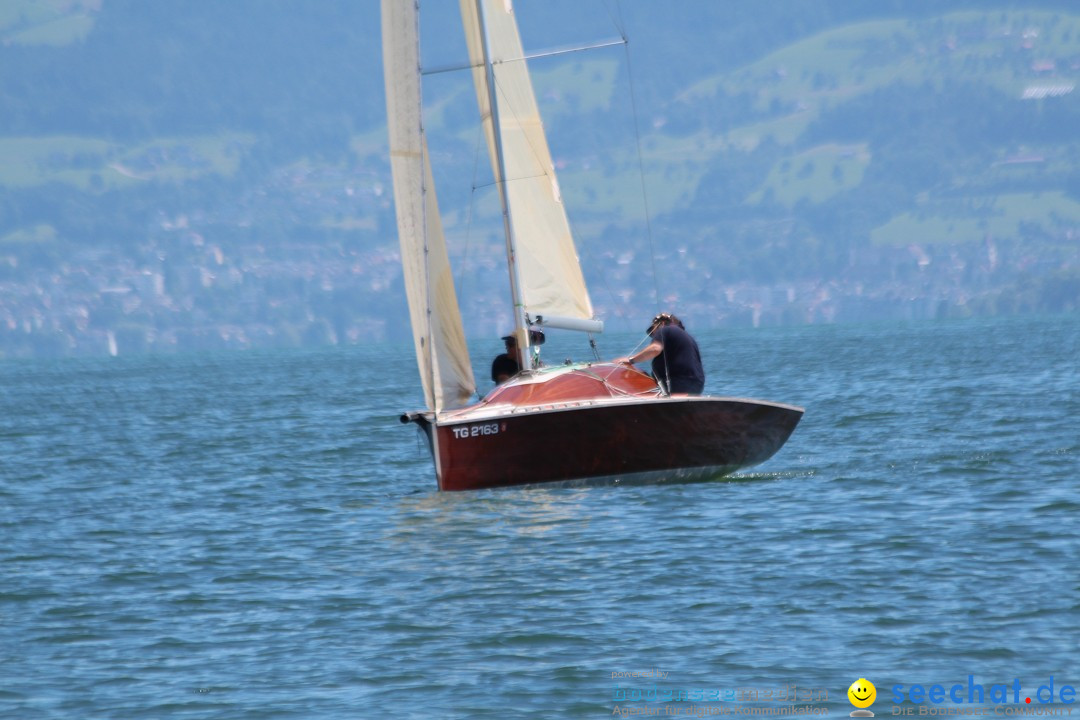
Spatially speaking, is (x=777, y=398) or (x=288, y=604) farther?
(x=777, y=398)

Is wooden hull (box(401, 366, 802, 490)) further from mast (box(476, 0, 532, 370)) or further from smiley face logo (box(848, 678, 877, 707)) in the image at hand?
smiley face logo (box(848, 678, 877, 707))

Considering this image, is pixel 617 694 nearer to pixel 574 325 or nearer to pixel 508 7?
pixel 574 325

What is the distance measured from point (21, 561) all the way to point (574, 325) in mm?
7772

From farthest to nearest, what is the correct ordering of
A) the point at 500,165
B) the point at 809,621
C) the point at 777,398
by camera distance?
the point at 777,398 → the point at 500,165 → the point at 809,621

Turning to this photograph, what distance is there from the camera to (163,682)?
559 inches

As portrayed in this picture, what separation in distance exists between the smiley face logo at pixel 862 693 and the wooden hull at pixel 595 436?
9.37 meters

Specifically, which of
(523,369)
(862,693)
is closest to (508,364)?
(523,369)

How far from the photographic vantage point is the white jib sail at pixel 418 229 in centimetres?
2403

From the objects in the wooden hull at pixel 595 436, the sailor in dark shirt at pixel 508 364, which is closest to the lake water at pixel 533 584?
the wooden hull at pixel 595 436

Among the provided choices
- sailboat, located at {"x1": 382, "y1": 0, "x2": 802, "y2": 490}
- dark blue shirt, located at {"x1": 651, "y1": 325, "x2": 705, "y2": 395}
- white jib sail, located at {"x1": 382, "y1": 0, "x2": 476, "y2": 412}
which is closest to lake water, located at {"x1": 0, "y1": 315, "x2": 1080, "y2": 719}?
sailboat, located at {"x1": 382, "y1": 0, "x2": 802, "y2": 490}

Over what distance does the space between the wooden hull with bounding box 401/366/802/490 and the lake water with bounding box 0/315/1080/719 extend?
1.11ft

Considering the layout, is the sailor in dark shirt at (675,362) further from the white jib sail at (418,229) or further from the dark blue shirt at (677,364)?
the white jib sail at (418,229)

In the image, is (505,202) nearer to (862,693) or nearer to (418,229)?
(418,229)

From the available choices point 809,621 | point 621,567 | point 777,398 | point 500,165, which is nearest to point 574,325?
point 500,165
